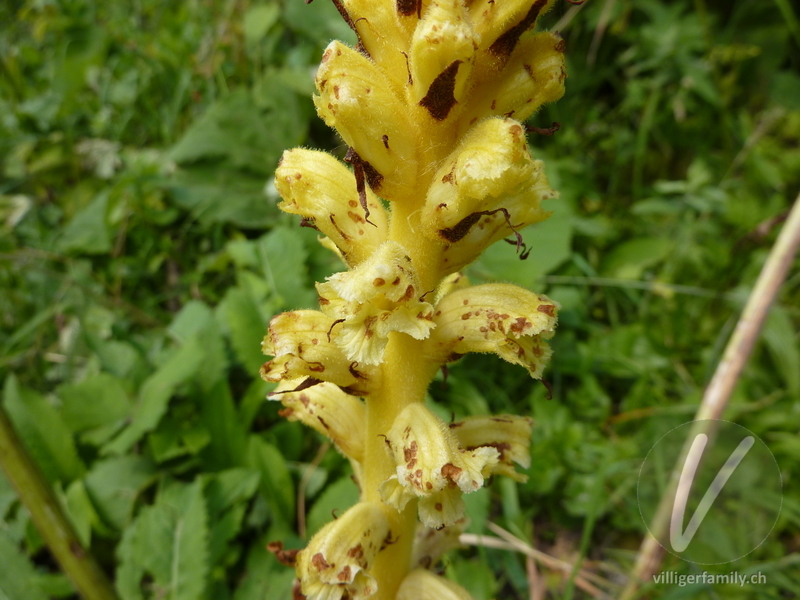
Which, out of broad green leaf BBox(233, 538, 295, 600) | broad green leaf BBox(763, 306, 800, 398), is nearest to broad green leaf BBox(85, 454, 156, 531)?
broad green leaf BBox(233, 538, 295, 600)

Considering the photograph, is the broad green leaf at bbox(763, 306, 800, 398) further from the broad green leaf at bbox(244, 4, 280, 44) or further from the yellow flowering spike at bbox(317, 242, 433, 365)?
the broad green leaf at bbox(244, 4, 280, 44)

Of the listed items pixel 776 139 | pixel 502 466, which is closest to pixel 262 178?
pixel 502 466

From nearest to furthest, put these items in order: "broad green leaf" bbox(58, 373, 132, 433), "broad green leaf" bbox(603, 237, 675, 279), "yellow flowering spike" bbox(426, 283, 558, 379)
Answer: "yellow flowering spike" bbox(426, 283, 558, 379), "broad green leaf" bbox(58, 373, 132, 433), "broad green leaf" bbox(603, 237, 675, 279)

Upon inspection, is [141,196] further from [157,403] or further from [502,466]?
[502,466]

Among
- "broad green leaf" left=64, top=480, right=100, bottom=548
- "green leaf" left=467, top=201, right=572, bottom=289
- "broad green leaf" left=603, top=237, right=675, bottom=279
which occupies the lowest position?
"broad green leaf" left=603, top=237, right=675, bottom=279

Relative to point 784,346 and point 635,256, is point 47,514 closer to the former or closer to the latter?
point 635,256

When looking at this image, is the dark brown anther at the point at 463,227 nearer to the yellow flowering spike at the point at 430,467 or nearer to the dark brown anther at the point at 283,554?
the yellow flowering spike at the point at 430,467
